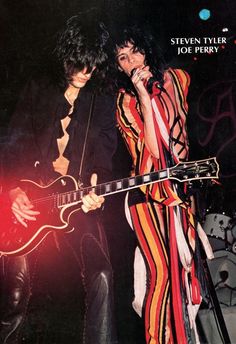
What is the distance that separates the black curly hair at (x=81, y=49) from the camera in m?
2.86

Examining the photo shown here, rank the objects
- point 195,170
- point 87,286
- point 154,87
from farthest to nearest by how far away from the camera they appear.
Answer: point 154,87
point 87,286
point 195,170

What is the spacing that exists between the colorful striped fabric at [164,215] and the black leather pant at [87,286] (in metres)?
0.28

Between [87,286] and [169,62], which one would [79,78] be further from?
[87,286]

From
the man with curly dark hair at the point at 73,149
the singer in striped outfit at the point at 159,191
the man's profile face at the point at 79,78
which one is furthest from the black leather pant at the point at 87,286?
the man's profile face at the point at 79,78

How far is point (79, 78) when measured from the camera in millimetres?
2902

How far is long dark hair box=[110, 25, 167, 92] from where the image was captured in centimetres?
285

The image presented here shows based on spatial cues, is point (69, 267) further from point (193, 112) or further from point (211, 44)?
point (211, 44)

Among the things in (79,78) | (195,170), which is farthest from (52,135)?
(195,170)

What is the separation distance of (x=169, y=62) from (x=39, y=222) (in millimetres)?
1413

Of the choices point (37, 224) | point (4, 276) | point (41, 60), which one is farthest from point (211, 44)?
point (4, 276)

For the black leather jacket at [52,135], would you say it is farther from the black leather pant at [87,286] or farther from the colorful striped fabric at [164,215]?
the black leather pant at [87,286]

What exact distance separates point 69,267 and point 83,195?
0.52m

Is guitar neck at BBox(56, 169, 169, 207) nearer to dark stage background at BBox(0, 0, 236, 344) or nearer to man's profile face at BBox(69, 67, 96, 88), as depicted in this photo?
dark stage background at BBox(0, 0, 236, 344)

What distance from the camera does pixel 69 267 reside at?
2775 millimetres
